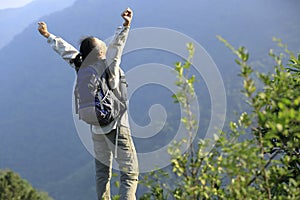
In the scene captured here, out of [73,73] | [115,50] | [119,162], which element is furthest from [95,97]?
[73,73]

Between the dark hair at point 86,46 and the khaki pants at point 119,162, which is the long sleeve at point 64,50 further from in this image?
the khaki pants at point 119,162

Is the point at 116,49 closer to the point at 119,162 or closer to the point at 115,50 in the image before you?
the point at 115,50

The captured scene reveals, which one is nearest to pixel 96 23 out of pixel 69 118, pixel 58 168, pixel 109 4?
pixel 109 4

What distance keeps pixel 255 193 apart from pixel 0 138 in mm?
132544

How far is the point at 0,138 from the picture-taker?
12381 centimetres

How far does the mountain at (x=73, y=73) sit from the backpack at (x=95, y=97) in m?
80.0

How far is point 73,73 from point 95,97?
149 m

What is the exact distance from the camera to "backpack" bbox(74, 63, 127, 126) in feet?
8.86

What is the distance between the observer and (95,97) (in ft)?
8.93

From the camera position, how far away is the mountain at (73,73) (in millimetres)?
101125

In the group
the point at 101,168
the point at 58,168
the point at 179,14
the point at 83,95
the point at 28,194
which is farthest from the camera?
the point at 179,14

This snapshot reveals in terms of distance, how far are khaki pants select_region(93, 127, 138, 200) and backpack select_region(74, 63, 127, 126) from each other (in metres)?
0.16

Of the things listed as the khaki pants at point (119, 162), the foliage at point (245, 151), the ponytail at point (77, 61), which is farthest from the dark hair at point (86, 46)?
the foliage at point (245, 151)

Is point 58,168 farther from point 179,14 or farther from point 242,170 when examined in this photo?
point 242,170
